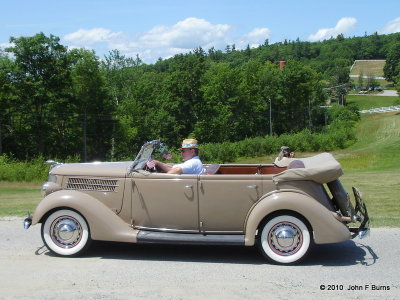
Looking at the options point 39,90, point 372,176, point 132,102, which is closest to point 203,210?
point 372,176

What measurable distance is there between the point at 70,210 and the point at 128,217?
0.78m

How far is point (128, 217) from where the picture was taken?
6531mm

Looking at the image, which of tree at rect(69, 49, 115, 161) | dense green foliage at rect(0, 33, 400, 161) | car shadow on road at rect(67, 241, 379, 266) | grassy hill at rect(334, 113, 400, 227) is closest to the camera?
car shadow on road at rect(67, 241, 379, 266)

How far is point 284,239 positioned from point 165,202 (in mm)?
1615

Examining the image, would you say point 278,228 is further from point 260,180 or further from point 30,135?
point 30,135

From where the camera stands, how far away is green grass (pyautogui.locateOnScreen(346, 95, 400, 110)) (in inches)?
4828

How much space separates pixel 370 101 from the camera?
129 m

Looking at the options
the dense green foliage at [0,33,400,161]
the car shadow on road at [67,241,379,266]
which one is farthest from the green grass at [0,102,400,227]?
the dense green foliage at [0,33,400,161]

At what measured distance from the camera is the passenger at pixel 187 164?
6645 mm

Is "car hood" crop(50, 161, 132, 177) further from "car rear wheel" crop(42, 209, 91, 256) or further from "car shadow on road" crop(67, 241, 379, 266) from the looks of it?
"car shadow on road" crop(67, 241, 379, 266)

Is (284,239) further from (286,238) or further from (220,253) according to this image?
(220,253)

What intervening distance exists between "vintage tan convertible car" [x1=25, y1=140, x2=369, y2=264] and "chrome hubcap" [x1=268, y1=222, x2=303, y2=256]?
→ 0.04ft

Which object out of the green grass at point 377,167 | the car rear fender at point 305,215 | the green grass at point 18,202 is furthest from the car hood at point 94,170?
the green grass at point 377,167

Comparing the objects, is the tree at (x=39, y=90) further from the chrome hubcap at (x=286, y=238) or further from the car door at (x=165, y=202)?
the chrome hubcap at (x=286, y=238)
